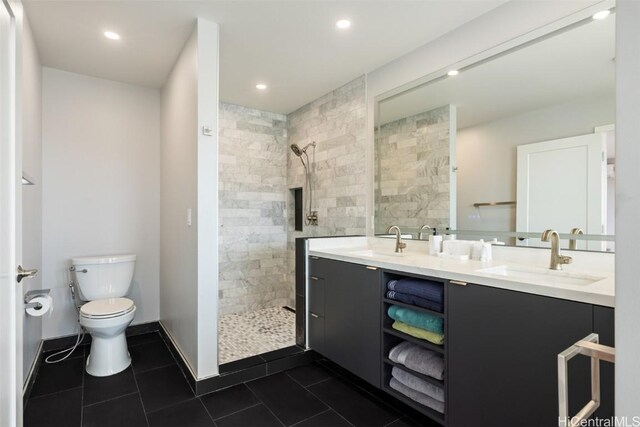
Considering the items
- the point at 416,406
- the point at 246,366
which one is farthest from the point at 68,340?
the point at 416,406

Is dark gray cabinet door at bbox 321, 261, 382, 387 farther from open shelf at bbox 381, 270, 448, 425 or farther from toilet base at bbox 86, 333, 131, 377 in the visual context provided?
toilet base at bbox 86, 333, 131, 377

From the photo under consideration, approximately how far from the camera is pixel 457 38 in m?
2.21

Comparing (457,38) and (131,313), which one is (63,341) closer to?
(131,313)

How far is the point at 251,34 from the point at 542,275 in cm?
237

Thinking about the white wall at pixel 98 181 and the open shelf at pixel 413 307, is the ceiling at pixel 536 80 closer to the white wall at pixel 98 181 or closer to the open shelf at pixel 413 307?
the open shelf at pixel 413 307

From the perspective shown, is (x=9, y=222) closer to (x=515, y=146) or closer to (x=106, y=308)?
(x=106, y=308)

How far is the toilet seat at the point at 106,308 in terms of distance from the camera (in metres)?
2.32

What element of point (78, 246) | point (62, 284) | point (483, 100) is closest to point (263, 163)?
point (78, 246)

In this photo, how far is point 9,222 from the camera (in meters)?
1.09

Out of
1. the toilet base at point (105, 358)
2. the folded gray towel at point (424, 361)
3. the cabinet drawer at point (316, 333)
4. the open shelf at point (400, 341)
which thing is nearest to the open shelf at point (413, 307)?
the open shelf at point (400, 341)

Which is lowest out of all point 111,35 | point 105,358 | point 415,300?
point 105,358

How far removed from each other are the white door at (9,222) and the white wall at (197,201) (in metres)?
1.00

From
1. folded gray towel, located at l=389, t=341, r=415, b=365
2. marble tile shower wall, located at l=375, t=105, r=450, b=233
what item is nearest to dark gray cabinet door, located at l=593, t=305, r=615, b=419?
folded gray towel, located at l=389, t=341, r=415, b=365

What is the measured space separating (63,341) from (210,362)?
1642 millimetres
